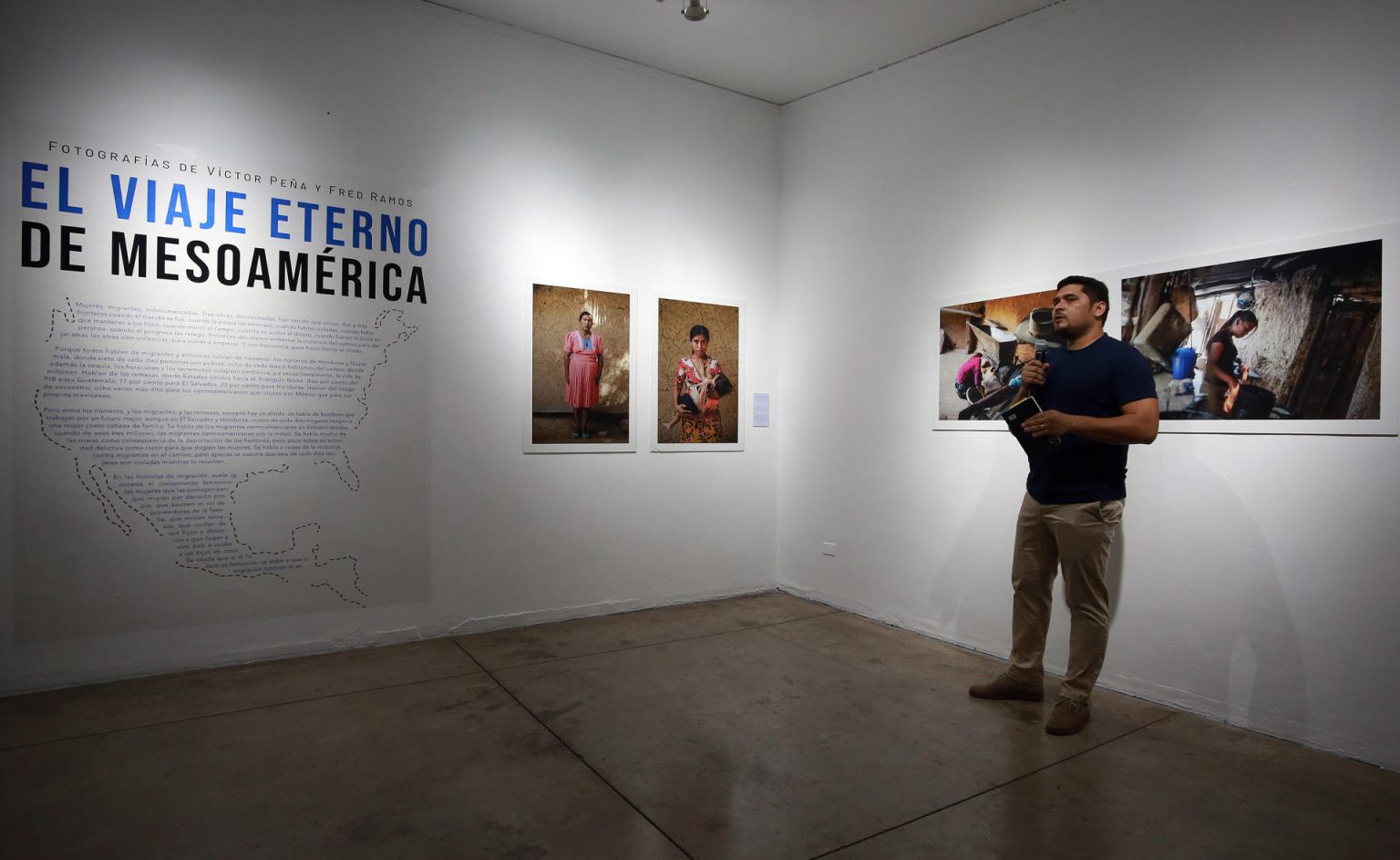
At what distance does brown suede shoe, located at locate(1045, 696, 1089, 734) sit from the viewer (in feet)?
10.8

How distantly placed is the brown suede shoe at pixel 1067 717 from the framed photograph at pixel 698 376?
292cm

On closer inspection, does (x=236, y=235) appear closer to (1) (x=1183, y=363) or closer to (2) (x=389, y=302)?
(2) (x=389, y=302)

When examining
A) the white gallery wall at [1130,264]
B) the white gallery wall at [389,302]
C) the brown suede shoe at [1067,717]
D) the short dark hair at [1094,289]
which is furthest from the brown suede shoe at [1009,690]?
the white gallery wall at [389,302]

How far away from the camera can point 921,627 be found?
15.9 feet

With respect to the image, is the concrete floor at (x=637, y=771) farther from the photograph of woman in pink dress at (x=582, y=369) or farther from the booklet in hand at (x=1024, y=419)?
the photograph of woman in pink dress at (x=582, y=369)

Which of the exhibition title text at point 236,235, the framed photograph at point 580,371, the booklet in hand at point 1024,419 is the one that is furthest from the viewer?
the framed photograph at point 580,371

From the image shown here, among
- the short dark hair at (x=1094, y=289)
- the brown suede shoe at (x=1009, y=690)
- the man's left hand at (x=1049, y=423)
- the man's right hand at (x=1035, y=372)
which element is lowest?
the brown suede shoe at (x=1009, y=690)

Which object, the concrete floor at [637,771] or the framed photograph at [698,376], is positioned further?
the framed photograph at [698,376]

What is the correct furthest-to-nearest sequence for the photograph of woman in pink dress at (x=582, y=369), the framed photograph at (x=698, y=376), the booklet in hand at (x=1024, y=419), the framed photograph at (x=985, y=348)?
the framed photograph at (x=698, y=376)
the photograph of woman in pink dress at (x=582, y=369)
the framed photograph at (x=985, y=348)
the booklet in hand at (x=1024, y=419)

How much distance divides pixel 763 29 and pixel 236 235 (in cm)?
327

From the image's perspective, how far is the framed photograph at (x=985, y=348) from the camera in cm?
428

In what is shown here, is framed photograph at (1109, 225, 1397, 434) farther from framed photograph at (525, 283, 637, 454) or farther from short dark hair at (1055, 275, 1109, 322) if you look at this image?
framed photograph at (525, 283, 637, 454)

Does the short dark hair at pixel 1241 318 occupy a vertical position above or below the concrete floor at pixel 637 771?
above

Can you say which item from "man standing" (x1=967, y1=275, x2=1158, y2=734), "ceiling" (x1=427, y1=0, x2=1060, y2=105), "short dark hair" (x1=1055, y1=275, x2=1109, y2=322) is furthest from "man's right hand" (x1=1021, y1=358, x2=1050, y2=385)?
"ceiling" (x1=427, y1=0, x2=1060, y2=105)
